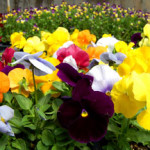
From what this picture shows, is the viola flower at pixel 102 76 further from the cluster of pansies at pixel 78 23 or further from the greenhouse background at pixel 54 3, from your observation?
the greenhouse background at pixel 54 3

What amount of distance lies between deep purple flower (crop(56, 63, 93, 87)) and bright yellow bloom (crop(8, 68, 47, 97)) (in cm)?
13

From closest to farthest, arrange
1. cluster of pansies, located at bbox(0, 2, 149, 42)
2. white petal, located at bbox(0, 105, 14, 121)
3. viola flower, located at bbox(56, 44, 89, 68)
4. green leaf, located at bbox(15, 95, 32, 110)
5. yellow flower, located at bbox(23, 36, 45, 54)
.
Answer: white petal, located at bbox(0, 105, 14, 121), green leaf, located at bbox(15, 95, 32, 110), viola flower, located at bbox(56, 44, 89, 68), yellow flower, located at bbox(23, 36, 45, 54), cluster of pansies, located at bbox(0, 2, 149, 42)

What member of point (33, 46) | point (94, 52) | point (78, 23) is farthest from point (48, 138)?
point (78, 23)

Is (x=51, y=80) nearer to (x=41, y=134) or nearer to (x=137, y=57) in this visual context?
(x=41, y=134)

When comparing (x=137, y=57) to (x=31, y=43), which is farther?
(x=31, y=43)

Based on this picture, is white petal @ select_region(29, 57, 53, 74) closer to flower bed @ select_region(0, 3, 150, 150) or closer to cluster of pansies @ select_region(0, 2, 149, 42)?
flower bed @ select_region(0, 3, 150, 150)

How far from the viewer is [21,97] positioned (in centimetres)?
71

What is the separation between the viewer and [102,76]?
0.61 meters

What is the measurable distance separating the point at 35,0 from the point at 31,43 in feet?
25.4

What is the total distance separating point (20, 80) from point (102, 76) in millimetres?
278

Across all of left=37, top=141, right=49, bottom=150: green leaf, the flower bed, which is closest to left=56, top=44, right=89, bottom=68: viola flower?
the flower bed

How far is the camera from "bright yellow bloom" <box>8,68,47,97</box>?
2.41ft

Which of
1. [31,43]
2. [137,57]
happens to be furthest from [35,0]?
[137,57]

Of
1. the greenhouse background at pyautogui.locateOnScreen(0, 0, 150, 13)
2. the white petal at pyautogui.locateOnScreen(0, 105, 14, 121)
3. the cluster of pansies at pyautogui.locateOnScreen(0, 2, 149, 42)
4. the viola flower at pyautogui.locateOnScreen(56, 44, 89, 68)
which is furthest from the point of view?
the greenhouse background at pyautogui.locateOnScreen(0, 0, 150, 13)
